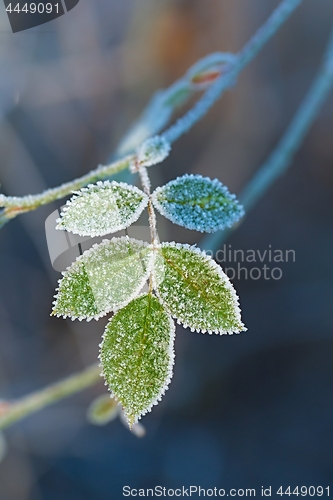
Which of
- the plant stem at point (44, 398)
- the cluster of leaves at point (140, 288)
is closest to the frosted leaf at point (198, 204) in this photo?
the cluster of leaves at point (140, 288)

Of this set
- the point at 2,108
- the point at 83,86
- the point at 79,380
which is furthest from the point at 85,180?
the point at 83,86

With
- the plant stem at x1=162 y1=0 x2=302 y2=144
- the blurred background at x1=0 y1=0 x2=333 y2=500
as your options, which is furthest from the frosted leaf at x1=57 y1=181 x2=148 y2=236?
the blurred background at x1=0 y1=0 x2=333 y2=500

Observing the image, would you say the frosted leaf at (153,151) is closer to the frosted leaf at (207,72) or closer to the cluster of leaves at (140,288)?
the cluster of leaves at (140,288)

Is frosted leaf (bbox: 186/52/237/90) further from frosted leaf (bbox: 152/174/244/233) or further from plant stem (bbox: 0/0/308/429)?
frosted leaf (bbox: 152/174/244/233)

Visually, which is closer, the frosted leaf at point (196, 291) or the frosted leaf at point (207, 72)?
the frosted leaf at point (196, 291)

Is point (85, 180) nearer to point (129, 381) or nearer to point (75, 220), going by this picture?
point (75, 220)

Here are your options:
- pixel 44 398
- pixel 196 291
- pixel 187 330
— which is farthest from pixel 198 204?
pixel 187 330
